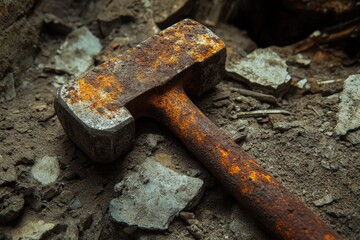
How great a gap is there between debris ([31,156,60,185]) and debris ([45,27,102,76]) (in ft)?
1.86

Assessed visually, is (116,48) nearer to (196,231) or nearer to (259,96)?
(259,96)

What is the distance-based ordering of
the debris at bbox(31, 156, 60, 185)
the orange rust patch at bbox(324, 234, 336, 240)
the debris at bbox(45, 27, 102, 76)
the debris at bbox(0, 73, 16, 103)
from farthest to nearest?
the debris at bbox(45, 27, 102, 76), the debris at bbox(0, 73, 16, 103), the debris at bbox(31, 156, 60, 185), the orange rust patch at bbox(324, 234, 336, 240)

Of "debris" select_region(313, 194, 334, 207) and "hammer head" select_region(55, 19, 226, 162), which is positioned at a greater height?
"hammer head" select_region(55, 19, 226, 162)

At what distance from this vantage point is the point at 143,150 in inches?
71.4

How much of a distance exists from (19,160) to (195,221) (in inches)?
32.0

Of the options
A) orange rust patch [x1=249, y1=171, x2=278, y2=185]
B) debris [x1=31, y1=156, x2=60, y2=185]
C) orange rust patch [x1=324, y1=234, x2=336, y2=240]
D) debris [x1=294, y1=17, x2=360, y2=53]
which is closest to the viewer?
orange rust patch [x1=324, y1=234, x2=336, y2=240]

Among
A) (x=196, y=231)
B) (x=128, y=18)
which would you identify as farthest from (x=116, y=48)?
(x=196, y=231)

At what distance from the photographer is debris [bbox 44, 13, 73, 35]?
229 centimetres

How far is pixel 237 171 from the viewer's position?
1574 millimetres

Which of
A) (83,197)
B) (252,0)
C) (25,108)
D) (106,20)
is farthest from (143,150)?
(252,0)

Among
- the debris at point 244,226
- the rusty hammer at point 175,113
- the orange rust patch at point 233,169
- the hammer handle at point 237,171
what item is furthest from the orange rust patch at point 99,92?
the debris at point 244,226

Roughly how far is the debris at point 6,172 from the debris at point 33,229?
18 cm

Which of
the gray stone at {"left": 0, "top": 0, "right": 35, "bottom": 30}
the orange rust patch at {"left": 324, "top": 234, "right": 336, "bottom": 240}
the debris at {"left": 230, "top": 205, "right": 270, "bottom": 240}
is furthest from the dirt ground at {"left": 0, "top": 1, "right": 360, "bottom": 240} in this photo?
the gray stone at {"left": 0, "top": 0, "right": 35, "bottom": 30}

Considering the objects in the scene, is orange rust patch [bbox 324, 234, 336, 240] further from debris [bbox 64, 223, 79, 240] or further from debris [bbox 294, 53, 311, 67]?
debris [bbox 294, 53, 311, 67]
